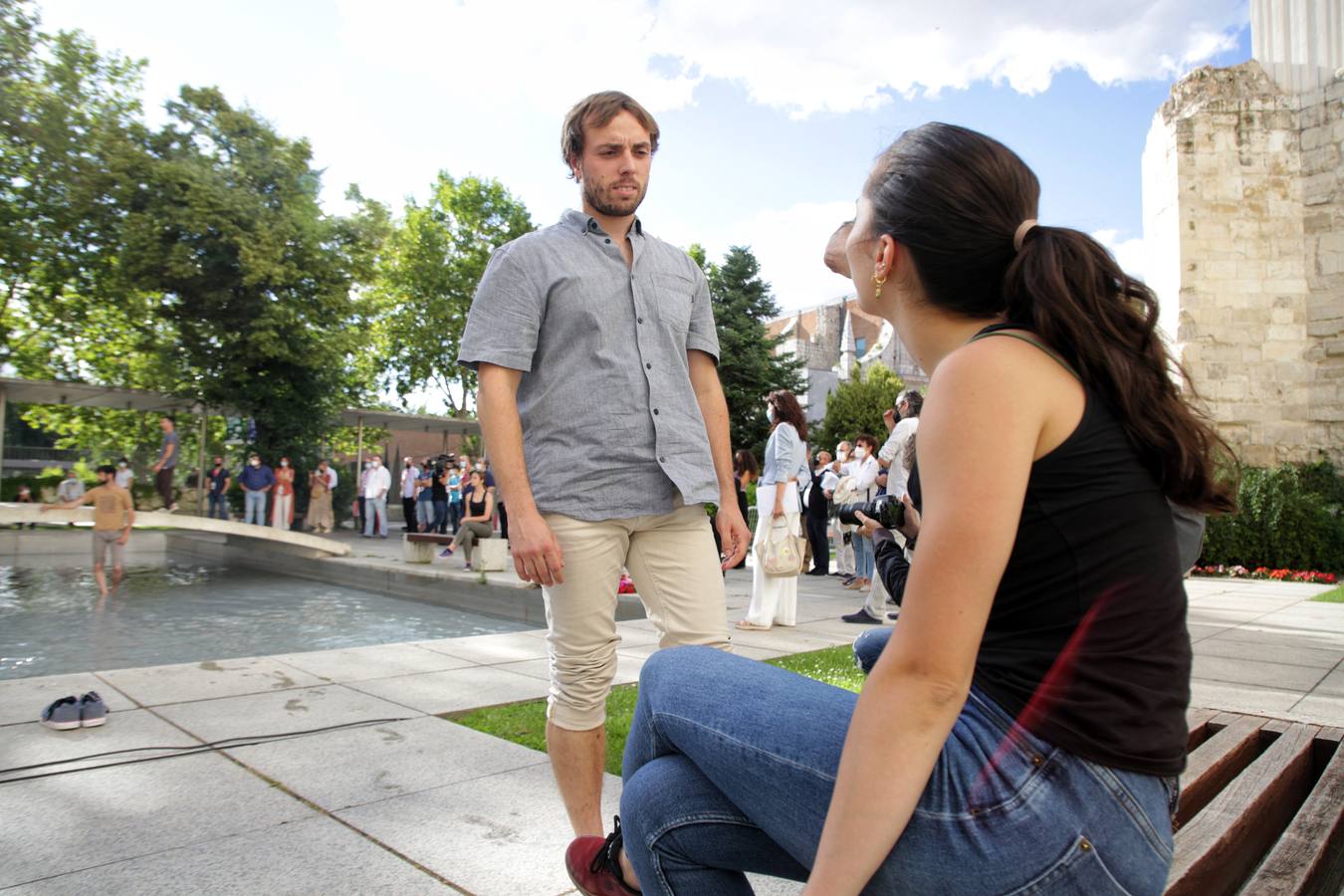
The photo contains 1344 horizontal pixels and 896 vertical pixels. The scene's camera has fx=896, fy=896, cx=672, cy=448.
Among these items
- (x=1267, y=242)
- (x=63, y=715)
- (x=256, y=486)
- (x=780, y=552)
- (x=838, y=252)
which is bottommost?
(x=63, y=715)

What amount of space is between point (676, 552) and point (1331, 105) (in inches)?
667

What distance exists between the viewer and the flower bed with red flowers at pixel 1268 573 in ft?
40.0

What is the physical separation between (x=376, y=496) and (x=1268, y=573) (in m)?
17.7

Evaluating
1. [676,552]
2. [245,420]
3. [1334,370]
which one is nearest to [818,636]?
[676,552]

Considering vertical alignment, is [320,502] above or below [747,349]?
below

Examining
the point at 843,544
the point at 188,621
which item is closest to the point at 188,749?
the point at 188,621

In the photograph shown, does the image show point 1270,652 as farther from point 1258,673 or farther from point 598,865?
point 598,865

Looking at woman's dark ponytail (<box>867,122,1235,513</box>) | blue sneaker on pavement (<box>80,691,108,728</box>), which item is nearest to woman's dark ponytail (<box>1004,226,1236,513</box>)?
woman's dark ponytail (<box>867,122,1235,513</box>)

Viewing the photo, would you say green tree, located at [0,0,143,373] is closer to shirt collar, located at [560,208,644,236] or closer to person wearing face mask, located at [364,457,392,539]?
person wearing face mask, located at [364,457,392,539]

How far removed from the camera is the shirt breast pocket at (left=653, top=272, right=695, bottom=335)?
9.10 feet

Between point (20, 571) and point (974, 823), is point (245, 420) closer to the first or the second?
point (20, 571)

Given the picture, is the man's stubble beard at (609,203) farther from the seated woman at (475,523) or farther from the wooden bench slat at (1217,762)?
the seated woman at (475,523)

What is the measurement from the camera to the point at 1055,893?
1.09 m

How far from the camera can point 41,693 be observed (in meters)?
4.58
